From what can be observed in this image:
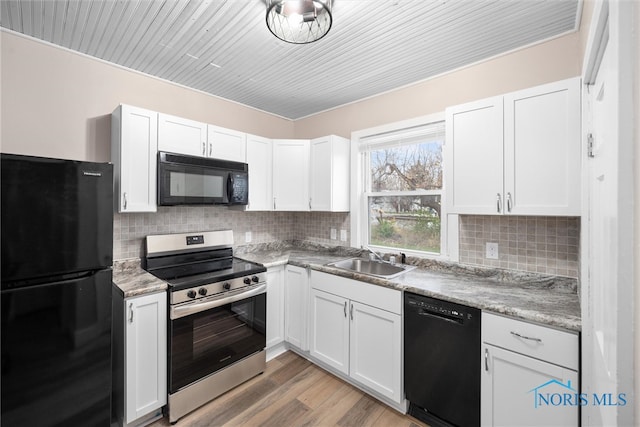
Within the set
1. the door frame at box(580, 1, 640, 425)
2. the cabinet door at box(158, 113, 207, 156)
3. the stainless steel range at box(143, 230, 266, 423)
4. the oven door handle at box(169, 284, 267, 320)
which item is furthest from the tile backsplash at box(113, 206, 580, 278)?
the door frame at box(580, 1, 640, 425)

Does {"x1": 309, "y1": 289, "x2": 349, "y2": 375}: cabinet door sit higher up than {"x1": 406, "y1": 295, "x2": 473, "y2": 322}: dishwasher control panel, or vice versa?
{"x1": 406, "y1": 295, "x2": 473, "y2": 322}: dishwasher control panel

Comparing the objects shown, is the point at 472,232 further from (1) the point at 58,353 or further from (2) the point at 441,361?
(1) the point at 58,353

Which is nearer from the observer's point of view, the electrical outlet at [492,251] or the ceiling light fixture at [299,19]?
the ceiling light fixture at [299,19]

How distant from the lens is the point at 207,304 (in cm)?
203

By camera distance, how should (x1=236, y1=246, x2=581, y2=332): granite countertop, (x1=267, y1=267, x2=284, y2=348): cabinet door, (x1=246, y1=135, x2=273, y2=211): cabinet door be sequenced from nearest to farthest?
(x1=236, y1=246, x2=581, y2=332): granite countertop
(x1=267, y1=267, x2=284, y2=348): cabinet door
(x1=246, y1=135, x2=273, y2=211): cabinet door

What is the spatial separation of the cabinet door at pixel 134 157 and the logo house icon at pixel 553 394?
2.67 metres

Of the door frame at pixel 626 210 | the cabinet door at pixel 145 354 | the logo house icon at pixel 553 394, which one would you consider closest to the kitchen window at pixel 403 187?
the logo house icon at pixel 553 394

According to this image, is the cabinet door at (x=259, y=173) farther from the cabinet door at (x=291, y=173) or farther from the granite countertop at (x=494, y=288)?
the granite countertop at (x=494, y=288)

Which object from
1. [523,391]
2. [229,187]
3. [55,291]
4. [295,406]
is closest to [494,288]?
[523,391]

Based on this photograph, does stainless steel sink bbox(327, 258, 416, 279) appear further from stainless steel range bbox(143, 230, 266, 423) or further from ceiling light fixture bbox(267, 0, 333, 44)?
ceiling light fixture bbox(267, 0, 333, 44)

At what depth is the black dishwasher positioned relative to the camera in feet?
5.36

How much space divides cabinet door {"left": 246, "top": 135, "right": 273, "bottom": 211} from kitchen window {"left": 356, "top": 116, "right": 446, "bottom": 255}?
3.13ft

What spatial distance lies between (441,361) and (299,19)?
7.20 feet

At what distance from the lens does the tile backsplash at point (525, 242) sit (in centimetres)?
180
